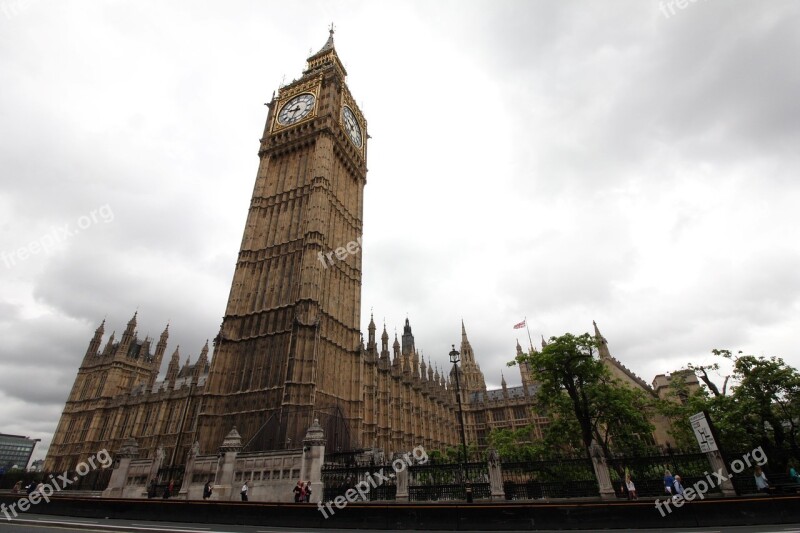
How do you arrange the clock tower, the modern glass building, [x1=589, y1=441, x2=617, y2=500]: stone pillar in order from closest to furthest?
[x1=589, y1=441, x2=617, y2=500]: stone pillar < the clock tower < the modern glass building

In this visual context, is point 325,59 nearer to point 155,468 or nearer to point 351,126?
point 351,126

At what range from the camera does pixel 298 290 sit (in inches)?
1296

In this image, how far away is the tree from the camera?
75.3 feet

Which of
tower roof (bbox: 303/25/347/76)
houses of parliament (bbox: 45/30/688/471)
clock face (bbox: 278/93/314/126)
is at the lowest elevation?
houses of parliament (bbox: 45/30/688/471)

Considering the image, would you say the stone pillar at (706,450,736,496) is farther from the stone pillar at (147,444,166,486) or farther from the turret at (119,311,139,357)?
the turret at (119,311,139,357)

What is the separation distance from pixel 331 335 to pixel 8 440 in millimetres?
209626

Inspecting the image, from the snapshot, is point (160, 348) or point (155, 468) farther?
point (160, 348)

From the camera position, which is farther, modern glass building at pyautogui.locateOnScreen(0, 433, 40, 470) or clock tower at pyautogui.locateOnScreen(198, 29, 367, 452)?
modern glass building at pyautogui.locateOnScreen(0, 433, 40, 470)

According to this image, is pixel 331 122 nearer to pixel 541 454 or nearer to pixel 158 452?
pixel 158 452

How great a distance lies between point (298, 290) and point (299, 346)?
5466 mm

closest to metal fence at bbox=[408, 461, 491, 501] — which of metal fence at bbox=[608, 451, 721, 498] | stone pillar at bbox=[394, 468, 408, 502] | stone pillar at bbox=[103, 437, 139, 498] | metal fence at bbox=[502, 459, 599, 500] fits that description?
stone pillar at bbox=[394, 468, 408, 502]

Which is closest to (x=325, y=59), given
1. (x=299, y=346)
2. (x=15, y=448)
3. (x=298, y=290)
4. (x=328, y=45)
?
(x=328, y=45)

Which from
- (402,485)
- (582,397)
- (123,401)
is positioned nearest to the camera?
(402,485)

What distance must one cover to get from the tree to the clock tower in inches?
614
